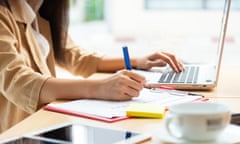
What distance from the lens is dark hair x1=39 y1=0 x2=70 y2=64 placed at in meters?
1.67

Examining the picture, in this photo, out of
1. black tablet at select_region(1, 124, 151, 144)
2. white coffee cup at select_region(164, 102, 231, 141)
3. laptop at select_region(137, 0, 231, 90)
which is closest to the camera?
white coffee cup at select_region(164, 102, 231, 141)

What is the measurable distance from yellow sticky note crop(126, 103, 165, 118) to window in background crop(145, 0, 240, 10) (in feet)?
7.94

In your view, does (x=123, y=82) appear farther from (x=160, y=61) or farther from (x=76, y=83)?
(x=160, y=61)

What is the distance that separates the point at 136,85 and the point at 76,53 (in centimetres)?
67

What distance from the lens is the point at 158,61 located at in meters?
1.54

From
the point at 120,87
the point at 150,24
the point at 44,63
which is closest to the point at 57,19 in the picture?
the point at 44,63

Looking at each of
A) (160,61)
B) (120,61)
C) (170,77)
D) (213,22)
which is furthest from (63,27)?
(213,22)

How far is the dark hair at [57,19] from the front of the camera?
1674mm

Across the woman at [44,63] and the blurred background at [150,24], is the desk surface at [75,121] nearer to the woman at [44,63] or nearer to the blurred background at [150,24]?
the woman at [44,63]

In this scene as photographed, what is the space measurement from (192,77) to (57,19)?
60 centimetres

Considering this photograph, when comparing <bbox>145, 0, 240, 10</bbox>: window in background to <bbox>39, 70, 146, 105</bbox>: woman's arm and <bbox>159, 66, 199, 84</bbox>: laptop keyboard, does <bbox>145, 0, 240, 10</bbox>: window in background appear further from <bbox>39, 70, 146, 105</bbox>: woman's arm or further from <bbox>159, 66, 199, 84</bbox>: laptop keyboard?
<bbox>39, 70, 146, 105</bbox>: woman's arm

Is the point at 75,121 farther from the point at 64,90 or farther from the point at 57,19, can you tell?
the point at 57,19

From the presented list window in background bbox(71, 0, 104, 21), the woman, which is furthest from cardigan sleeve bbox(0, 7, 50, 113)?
window in background bbox(71, 0, 104, 21)

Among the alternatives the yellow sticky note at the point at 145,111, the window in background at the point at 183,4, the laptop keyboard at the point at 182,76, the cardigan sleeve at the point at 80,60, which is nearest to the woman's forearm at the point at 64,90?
the yellow sticky note at the point at 145,111
